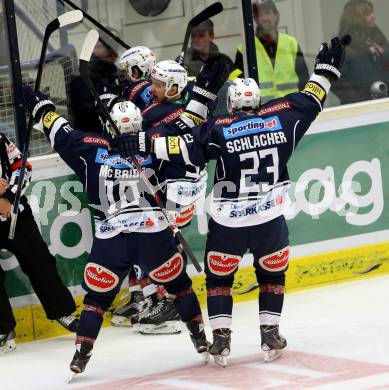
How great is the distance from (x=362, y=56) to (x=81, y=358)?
2949 millimetres

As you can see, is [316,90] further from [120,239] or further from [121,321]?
[121,321]

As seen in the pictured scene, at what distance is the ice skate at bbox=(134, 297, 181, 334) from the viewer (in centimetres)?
660

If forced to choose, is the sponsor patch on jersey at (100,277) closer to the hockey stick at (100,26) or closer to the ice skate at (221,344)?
the ice skate at (221,344)

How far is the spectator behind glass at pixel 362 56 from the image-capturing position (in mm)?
7457

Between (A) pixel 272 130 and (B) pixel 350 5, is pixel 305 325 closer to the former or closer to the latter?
(A) pixel 272 130

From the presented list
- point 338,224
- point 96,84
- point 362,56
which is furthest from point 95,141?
point 362,56

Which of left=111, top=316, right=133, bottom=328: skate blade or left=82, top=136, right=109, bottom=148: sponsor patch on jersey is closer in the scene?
left=82, top=136, right=109, bottom=148: sponsor patch on jersey

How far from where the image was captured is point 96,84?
698 cm

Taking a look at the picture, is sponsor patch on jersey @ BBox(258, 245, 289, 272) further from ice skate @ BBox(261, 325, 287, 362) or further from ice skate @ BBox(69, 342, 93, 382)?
ice skate @ BBox(69, 342, 93, 382)

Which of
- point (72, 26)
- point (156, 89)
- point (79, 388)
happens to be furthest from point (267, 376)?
point (72, 26)

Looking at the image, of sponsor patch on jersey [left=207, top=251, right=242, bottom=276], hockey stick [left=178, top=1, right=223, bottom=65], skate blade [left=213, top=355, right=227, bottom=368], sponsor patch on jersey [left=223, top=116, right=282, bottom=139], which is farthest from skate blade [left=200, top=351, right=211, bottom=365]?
hockey stick [left=178, top=1, right=223, bottom=65]

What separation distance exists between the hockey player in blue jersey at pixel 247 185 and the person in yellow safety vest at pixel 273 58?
5.45ft

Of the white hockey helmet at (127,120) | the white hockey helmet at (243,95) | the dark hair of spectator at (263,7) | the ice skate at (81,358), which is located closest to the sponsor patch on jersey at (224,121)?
the white hockey helmet at (243,95)

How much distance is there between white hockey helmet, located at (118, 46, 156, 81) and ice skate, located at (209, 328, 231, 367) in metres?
1.82
